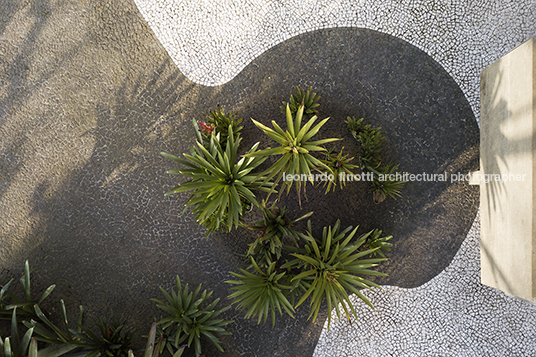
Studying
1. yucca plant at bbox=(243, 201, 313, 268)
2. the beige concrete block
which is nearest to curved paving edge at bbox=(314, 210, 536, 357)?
the beige concrete block

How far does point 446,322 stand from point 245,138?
3.49 meters

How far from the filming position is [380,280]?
12.2ft

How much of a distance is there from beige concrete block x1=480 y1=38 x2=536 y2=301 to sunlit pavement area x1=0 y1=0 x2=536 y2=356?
1.15ft

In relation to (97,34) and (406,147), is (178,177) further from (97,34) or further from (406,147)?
(406,147)

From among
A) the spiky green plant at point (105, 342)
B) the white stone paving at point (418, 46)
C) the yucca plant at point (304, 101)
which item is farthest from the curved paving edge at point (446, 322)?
the yucca plant at point (304, 101)

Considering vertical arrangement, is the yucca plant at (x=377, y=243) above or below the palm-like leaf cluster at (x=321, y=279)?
above

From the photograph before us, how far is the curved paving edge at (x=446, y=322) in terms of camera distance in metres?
3.63

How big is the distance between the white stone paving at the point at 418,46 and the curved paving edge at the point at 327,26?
1 cm

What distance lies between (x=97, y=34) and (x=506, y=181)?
17.4ft

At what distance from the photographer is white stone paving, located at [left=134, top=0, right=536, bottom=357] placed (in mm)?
3645

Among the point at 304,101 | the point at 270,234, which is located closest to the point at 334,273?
the point at 270,234

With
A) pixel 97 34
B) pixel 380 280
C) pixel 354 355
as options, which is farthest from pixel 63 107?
pixel 354 355

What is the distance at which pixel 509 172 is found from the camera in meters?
2.97

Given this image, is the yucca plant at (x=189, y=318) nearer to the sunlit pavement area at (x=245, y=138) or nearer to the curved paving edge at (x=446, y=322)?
the sunlit pavement area at (x=245, y=138)
